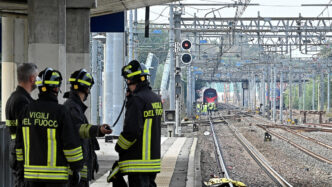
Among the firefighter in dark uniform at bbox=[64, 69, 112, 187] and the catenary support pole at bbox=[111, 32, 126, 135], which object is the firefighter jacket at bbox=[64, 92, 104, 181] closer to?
the firefighter in dark uniform at bbox=[64, 69, 112, 187]

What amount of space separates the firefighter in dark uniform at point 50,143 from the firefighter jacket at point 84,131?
0.12m

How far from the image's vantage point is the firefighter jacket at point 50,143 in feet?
19.7

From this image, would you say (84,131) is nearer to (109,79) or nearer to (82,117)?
(82,117)

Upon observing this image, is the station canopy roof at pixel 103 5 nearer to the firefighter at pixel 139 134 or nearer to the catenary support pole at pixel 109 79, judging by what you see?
the catenary support pole at pixel 109 79

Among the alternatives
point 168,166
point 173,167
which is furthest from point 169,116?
point 173,167

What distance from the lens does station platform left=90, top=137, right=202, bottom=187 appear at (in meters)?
11.7

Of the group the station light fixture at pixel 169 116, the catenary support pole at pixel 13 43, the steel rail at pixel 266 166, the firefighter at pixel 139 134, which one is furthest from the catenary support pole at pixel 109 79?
the firefighter at pixel 139 134

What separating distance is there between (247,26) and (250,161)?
15.4 metres

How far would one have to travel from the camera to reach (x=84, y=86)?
646 centimetres

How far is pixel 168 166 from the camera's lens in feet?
47.8

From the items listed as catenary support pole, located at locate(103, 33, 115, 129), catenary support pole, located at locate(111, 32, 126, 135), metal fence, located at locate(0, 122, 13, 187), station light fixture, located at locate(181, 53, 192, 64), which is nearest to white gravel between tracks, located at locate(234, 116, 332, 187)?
station light fixture, located at locate(181, 53, 192, 64)

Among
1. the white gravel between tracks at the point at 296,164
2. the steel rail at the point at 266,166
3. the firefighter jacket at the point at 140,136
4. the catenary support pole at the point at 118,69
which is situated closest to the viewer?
the firefighter jacket at the point at 140,136

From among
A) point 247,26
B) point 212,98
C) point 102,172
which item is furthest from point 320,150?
point 212,98

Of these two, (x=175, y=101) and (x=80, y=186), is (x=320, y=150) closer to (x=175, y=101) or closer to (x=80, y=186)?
(x=175, y=101)
